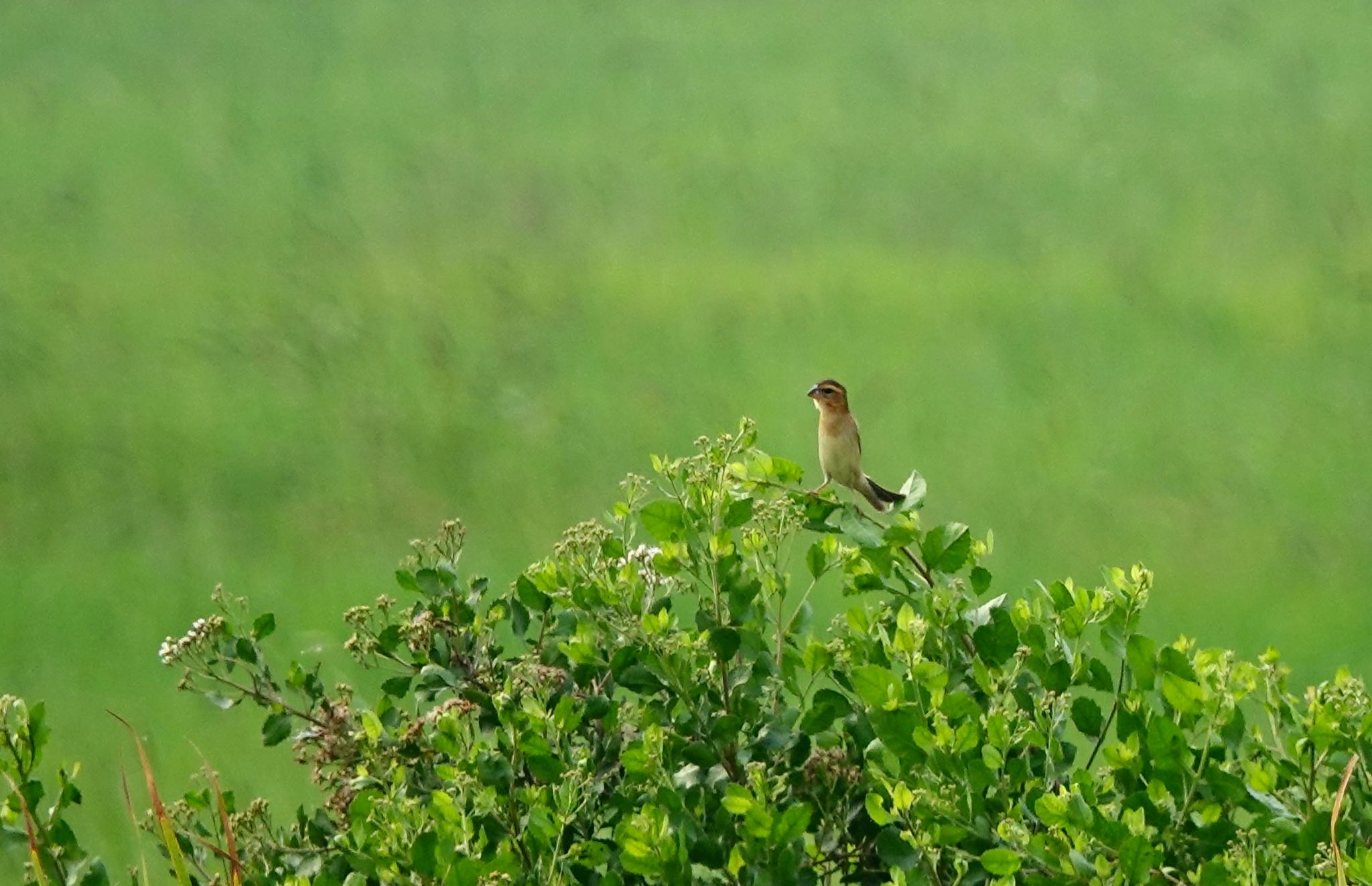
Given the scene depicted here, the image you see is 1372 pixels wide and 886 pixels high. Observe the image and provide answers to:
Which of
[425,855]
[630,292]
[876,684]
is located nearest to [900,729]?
[876,684]

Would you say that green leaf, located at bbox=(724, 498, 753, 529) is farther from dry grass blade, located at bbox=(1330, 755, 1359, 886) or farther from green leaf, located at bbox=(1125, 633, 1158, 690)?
dry grass blade, located at bbox=(1330, 755, 1359, 886)

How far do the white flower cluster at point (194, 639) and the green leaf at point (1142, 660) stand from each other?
884mm

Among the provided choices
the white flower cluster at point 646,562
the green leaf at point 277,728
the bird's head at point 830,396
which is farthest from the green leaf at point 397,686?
the bird's head at point 830,396

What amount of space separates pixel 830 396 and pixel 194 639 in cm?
102

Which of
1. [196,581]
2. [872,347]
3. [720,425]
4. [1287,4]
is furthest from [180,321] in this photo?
[1287,4]

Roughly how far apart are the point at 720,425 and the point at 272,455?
1.37 meters

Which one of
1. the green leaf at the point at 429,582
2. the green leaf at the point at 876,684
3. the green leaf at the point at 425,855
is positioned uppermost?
the green leaf at the point at 429,582

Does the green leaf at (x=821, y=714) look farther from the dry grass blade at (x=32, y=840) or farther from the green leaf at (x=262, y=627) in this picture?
the dry grass blade at (x=32, y=840)

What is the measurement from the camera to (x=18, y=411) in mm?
5145

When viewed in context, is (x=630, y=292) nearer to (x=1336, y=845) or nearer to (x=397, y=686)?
(x=397, y=686)

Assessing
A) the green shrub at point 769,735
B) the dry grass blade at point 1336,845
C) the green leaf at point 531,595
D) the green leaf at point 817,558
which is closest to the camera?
the dry grass blade at point 1336,845

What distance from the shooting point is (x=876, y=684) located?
4.47ft

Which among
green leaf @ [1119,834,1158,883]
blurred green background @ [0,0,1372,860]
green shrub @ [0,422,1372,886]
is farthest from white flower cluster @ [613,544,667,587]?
blurred green background @ [0,0,1372,860]

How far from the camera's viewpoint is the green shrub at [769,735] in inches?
52.1
